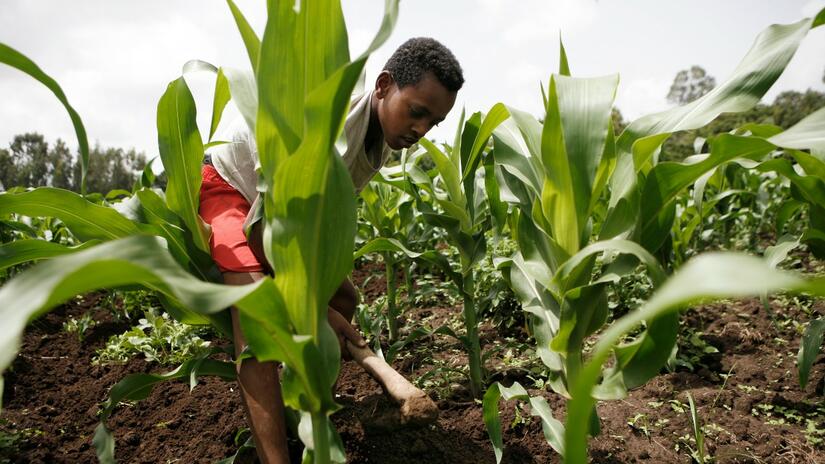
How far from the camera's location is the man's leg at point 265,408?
4.85 feet

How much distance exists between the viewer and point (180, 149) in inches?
67.3

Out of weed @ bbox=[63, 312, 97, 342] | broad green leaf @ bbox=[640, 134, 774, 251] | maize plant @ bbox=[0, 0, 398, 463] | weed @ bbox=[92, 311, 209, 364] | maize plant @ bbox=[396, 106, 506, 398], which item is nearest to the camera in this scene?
maize plant @ bbox=[0, 0, 398, 463]

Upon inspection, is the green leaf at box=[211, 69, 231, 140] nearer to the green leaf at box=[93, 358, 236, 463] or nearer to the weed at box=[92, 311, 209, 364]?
the green leaf at box=[93, 358, 236, 463]

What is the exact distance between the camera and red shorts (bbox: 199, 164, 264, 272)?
1.65 metres

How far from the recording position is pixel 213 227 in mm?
1760

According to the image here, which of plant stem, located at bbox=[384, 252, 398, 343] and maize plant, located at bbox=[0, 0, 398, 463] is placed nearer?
maize plant, located at bbox=[0, 0, 398, 463]

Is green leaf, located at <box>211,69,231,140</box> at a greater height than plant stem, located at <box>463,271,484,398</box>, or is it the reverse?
green leaf, located at <box>211,69,231,140</box>

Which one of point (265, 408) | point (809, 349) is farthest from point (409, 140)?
point (809, 349)

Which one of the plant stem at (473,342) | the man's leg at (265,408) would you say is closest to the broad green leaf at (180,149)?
the man's leg at (265,408)

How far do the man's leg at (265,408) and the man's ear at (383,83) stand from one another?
1.03m

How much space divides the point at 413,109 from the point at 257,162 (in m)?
0.57

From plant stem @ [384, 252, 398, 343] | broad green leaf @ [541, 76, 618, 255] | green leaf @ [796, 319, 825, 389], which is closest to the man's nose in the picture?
broad green leaf @ [541, 76, 618, 255]

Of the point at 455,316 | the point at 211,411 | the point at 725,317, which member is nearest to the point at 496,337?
the point at 455,316

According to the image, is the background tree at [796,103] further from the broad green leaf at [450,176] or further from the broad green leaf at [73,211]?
the broad green leaf at [73,211]
